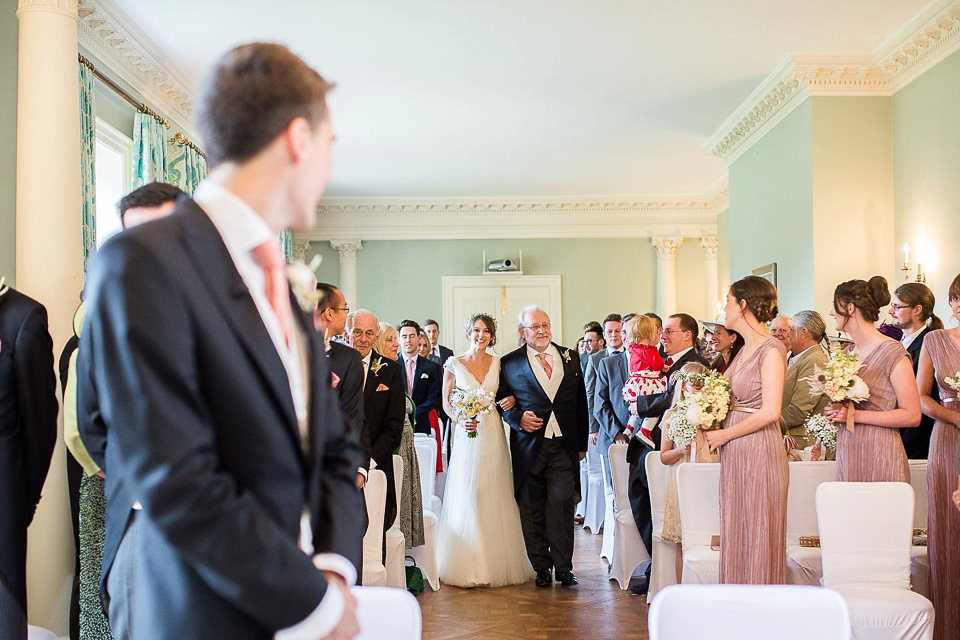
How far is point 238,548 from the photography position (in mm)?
1017

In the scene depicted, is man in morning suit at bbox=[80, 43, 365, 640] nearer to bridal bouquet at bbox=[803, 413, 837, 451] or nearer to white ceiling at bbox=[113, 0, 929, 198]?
bridal bouquet at bbox=[803, 413, 837, 451]

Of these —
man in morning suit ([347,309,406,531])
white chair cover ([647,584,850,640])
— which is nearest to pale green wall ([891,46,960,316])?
man in morning suit ([347,309,406,531])

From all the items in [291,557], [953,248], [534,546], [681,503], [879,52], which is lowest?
[534,546]

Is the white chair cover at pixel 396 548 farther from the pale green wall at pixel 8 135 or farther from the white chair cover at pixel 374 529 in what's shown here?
the pale green wall at pixel 8 135

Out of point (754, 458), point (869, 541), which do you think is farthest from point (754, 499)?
point (869, 541)

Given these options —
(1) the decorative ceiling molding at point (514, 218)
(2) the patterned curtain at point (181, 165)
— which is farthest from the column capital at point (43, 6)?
(1) the decorative ceiling molding at point (514, 218)

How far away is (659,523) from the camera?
502 cm

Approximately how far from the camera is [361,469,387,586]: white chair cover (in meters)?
4.04

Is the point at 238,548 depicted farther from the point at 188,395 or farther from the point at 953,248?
the point at 953,248

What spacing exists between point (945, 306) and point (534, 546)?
3.77 meters

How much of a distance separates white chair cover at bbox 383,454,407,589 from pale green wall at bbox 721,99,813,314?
15.6 feet

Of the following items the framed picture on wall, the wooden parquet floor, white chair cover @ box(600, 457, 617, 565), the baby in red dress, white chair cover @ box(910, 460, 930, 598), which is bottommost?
the wooden parquet floor

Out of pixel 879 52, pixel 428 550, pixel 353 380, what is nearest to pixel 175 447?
pixel 353 380

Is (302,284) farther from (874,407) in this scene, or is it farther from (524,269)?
(524,269)
